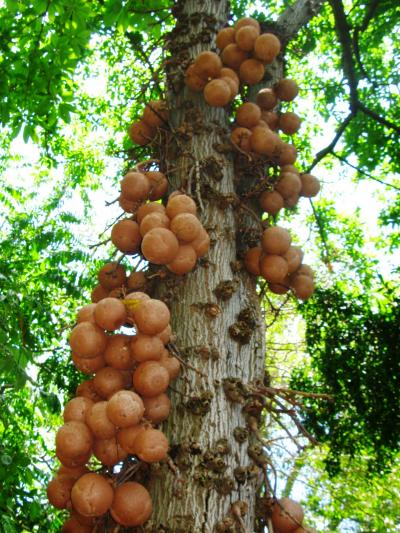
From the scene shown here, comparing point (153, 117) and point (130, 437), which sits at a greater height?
point (153, 117)

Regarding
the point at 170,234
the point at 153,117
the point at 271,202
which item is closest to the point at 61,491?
the point at 170,234

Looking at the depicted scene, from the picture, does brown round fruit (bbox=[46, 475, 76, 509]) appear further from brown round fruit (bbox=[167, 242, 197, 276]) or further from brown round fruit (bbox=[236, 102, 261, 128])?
brown round fruit (bbox=[236, 102, 261, 128])

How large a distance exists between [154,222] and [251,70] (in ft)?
3.52

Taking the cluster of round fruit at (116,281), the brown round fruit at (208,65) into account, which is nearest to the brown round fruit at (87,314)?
the cluster of round fruit at (116,281)

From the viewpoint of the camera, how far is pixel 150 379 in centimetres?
137

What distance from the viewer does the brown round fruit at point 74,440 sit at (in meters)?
1.32

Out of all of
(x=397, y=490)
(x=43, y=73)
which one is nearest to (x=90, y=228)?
(x=43, y=73)

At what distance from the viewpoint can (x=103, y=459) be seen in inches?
54.1

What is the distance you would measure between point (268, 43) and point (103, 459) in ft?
6.20

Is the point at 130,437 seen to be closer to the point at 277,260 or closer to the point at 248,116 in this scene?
the point at 277,260

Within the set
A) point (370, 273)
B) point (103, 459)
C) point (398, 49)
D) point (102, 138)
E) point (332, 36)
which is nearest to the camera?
point (103, 459)

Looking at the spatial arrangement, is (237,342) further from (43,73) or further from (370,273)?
(370,273)

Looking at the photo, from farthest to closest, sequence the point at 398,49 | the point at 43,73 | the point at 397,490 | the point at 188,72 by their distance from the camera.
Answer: the point at 397,490 → the point at 398,49 → the point at 43,73 → the point at 188,72

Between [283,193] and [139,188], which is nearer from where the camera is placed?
[139,188]
